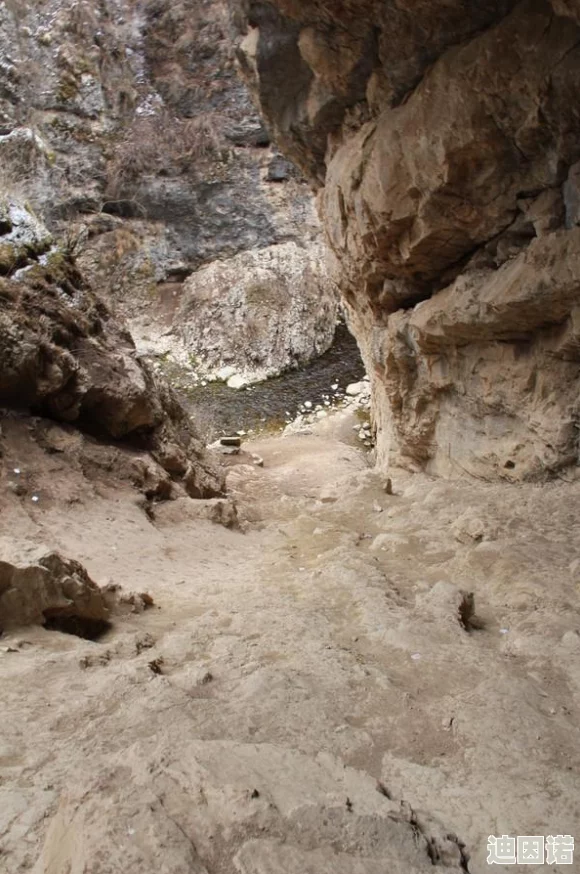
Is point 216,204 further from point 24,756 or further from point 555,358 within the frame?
point 24,756

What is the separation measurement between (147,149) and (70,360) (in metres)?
16.8

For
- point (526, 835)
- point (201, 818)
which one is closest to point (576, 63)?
point (526, 835)

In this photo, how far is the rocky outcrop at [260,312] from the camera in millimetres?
19031

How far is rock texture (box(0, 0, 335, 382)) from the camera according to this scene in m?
19.6

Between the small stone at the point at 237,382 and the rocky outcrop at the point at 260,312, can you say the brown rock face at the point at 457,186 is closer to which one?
the small stone at the point at 237,382

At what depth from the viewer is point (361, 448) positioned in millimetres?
14672

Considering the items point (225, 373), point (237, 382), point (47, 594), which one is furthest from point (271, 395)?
point (47, 594)

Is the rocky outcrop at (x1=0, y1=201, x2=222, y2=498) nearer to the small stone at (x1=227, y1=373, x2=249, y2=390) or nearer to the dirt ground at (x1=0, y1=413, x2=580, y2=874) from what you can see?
the dirt ground at (x1=0, y1=413, x2=580, y2=874)

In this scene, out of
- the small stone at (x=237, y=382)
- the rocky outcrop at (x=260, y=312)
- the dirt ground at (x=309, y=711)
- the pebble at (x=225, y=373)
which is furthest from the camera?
the rocky outcrop at (x=260, y=312)

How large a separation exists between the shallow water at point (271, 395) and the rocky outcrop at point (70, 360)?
932 centimetres

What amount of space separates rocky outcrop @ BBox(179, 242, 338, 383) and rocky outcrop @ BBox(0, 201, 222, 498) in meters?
11.1

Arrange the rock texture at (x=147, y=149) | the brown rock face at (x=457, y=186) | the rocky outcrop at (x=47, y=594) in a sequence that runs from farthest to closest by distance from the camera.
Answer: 1. the rock texture at (x=147, y=149)
2. the brown rock face at (x=457, y=186)
3. the rocky outcrop at (x=47, y=594)

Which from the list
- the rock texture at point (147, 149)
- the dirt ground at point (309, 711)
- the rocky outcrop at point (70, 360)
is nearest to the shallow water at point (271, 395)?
the rock texture at point (147, 149)

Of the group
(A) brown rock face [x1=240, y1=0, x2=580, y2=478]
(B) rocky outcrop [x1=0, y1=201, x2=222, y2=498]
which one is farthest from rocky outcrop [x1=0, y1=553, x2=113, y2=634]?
(A) brown rock face [x1=240, y1=0, x2=580, y2=478]
